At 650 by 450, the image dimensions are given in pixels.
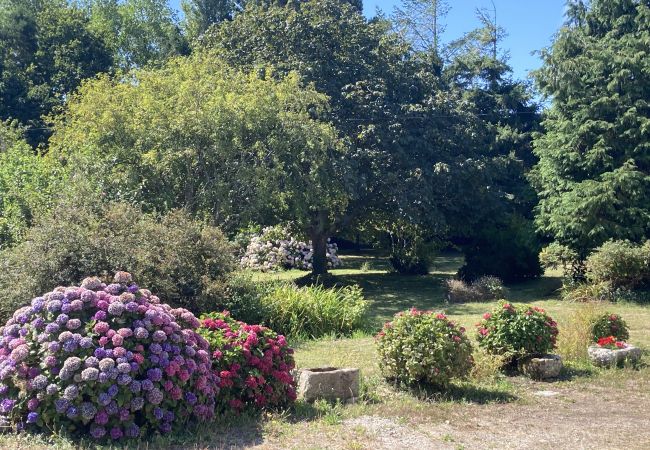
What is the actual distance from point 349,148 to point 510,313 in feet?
38.6

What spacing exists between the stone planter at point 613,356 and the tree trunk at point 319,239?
13.3m

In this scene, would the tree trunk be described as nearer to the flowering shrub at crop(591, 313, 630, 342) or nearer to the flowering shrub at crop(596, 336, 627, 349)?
the flowering shrub at crop(591, 313, 630, 342)

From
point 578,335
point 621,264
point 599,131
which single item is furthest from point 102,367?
point 599,131

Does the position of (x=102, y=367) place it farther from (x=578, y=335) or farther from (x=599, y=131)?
(x=599, y=131)

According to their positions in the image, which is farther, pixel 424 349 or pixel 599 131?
pixel 599 131

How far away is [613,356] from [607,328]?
0.86m

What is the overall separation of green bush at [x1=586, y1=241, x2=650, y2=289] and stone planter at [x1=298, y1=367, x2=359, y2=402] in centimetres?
1151

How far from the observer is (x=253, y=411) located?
6.23 meters

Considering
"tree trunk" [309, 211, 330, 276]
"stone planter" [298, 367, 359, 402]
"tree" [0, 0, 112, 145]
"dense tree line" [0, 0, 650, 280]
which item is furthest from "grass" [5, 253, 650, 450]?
"tree" [0, 0, 112, 145]

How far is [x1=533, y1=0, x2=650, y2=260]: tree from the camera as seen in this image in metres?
16.9

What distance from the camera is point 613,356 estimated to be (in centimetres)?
838

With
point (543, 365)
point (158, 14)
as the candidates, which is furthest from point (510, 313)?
point (158, 14)

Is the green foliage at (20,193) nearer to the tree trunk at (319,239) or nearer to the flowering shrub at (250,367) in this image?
the flowering shrub at (250,367)

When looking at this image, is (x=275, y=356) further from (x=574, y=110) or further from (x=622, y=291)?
(x=574, y=110)
